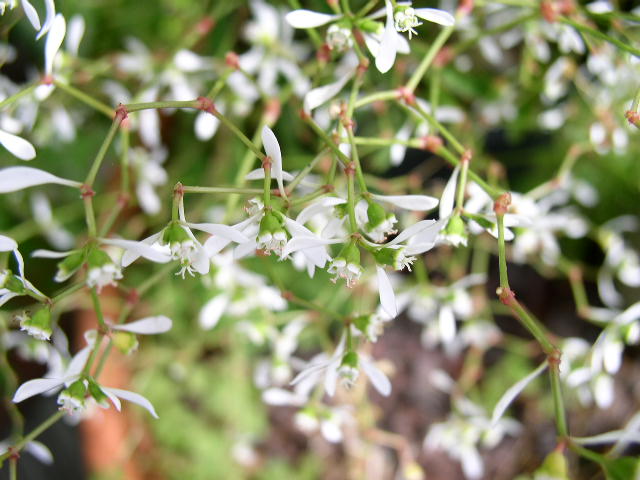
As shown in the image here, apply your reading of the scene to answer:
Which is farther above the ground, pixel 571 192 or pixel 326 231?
pixel 326 231

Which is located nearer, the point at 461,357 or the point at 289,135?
the point at 289,135

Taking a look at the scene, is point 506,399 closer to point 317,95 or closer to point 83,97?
point 317,95

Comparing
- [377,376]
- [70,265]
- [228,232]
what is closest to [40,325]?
[70,265]

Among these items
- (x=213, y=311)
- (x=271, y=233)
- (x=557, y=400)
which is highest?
(x=271, y=233)

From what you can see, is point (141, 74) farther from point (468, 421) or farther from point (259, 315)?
point (468, 421)

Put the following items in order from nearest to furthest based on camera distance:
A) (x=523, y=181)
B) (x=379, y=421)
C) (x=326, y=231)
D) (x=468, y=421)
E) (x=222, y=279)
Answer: (x=326, y=231) → (x=222, y=279) → (x=468, y=421) → (x=523, y=181) → (x=379, y=421)

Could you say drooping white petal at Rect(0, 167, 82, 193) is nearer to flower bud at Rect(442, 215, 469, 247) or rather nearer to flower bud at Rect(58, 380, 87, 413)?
flower bud at Rect(58, 380, 87, 413)

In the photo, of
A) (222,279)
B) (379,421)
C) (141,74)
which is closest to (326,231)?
(222,279)
